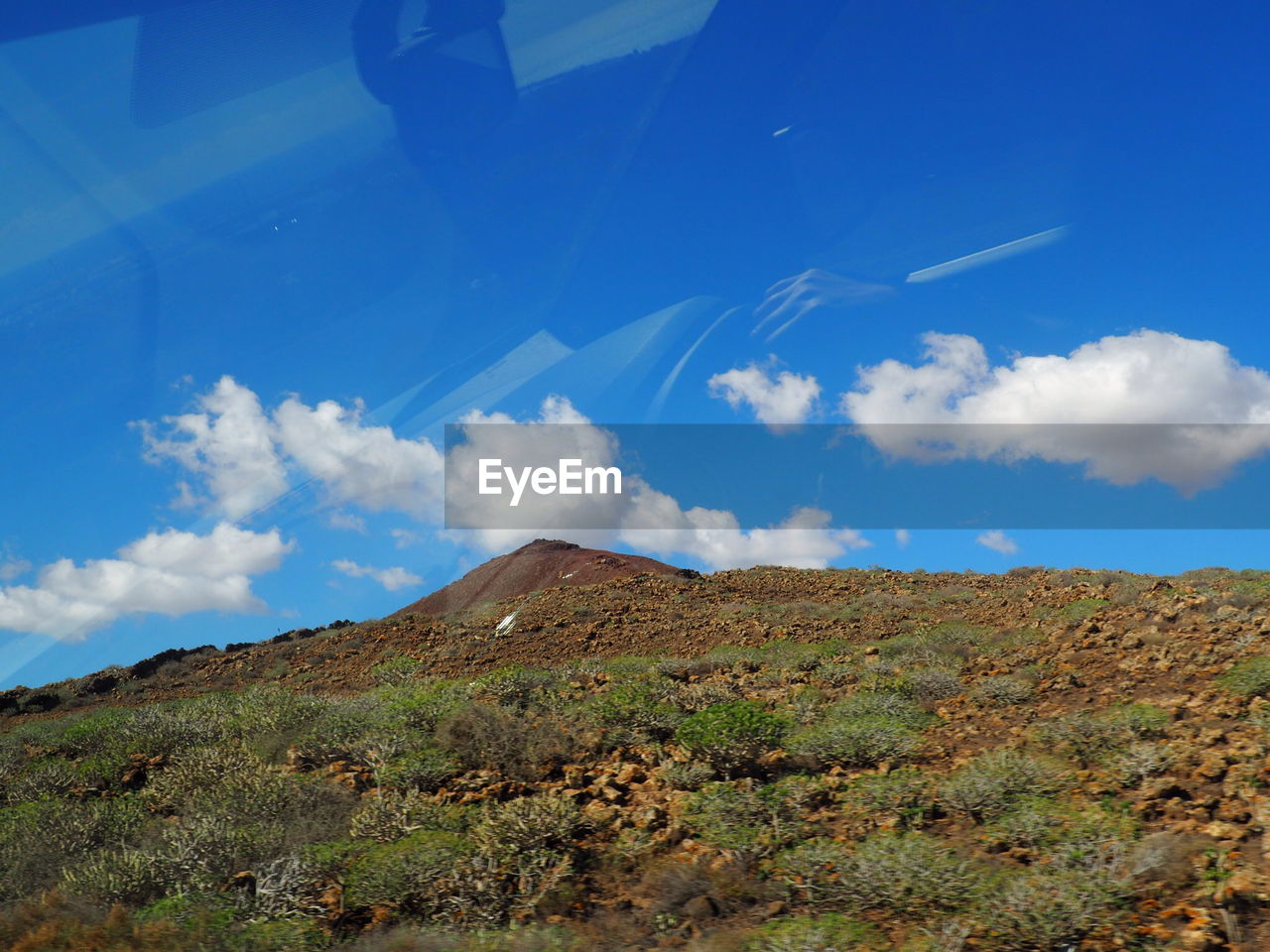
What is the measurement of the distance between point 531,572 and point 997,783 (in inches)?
1127

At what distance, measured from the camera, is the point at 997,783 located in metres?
6.86

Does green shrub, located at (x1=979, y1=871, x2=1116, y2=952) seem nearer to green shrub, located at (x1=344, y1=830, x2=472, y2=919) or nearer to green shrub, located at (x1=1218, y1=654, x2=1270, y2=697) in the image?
green shrub, located at (x1=344, y1=830, x2=472, y2=919)

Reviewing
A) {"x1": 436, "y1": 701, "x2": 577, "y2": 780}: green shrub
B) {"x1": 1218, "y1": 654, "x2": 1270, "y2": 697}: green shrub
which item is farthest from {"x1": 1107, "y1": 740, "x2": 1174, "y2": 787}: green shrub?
{"x1": 436, "y1": 701, "x2": 577, "y2": 780}: green shrub

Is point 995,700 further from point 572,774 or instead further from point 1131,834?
point 572,774

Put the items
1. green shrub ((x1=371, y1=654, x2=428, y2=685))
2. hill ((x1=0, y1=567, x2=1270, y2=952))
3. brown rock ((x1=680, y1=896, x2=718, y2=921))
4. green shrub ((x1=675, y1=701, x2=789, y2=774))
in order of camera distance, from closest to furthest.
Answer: hill ((x1=0, y1=567, x2=1270, y2=952)) < brown rock ((x1=680, y1=896, x2=718, y2=921)) < green shrub ((x1=675, y1=701, x2=789, y2=774)) < green shrub ((x1=371, y1=654, x2=428, y2=685))

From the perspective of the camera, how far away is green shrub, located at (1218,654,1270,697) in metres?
8.77

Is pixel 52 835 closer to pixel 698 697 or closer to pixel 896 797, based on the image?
pixel 698 697

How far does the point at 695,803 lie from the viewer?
23.8ft

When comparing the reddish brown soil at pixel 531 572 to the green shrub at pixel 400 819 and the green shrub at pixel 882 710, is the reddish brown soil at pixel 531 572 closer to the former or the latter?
the green shrub at pixel 882 710

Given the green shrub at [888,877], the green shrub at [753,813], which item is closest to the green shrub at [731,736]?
the green shrub at [753,813]

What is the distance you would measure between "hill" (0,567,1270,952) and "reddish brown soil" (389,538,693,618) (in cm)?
1742

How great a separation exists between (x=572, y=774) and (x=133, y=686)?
73.2 ft

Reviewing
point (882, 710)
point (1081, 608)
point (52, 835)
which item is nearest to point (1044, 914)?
point (882, 710)

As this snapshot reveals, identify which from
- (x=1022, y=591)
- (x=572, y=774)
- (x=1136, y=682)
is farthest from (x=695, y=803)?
(x=1022, y=591)
